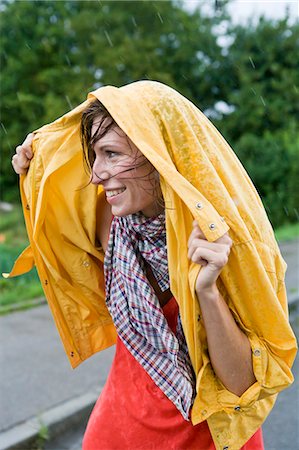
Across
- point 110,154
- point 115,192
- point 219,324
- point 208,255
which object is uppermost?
point 110,154

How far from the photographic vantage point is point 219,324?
1581 mm

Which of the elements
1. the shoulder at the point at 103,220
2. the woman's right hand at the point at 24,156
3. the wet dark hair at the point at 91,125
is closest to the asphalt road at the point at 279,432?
the shoulder at the point at 103,220

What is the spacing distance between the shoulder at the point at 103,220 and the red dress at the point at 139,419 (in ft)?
1.18

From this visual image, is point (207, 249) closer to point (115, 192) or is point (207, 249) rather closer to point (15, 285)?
point (115, 192)

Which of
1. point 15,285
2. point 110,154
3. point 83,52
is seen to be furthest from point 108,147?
point 83,52

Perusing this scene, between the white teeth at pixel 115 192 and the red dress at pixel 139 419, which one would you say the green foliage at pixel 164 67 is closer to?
the red dress at pixel 139 419

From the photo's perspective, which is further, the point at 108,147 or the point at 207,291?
the point at 108,147

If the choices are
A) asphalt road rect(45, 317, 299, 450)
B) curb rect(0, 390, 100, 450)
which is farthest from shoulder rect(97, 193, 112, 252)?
asphalt road rect(45, 317, 299, 450)

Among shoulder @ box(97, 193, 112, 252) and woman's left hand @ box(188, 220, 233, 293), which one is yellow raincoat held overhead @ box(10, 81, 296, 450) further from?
shoulder @ box(97, 193, 112, 252)

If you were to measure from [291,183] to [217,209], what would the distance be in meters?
14.7

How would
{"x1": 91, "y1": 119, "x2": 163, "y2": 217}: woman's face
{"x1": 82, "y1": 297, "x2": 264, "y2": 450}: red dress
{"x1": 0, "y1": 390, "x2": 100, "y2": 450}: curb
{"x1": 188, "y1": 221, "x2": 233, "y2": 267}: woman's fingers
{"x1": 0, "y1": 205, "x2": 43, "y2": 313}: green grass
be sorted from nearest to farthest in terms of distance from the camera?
{"x1": 188, "y1": 221, "x2": 233, "y2": 267}: woman's fingers, {"x1": 91, "y1": 119, "x2": 163, "y2": 217}: woman's face, {"x1": 82, "y1": 297, "x2": 264, "y2": 450}: red dress, {"x1": 0, "y1": 390, "x2": 100, "y2": 450}: curb, {"x1": 0, "y1": 205, "x2": 43, "y2": 313}: green grass

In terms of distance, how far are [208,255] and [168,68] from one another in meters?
17.5

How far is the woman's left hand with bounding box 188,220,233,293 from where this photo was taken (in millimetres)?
1510

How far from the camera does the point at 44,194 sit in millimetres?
1998
